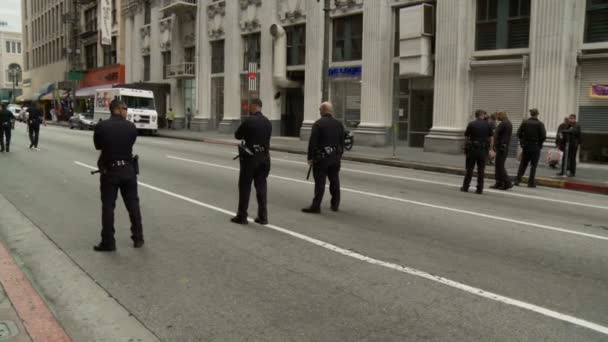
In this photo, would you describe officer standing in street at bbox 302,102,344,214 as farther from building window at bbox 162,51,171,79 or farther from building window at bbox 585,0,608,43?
building window at bbox 162,51,171,79

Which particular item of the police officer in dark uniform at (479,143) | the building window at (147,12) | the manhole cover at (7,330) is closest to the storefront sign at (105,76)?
the building window at (147,12)

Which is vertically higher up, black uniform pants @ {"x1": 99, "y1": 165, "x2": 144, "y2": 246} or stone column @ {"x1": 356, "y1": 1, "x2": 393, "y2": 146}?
stone column @ {"x1": 356, "y1": 1, "x2": 393, "y2": 146}

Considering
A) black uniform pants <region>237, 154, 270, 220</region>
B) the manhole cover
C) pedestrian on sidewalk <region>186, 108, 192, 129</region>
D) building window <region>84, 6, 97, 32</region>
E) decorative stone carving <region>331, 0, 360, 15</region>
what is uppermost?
building window <region>84, 6, 97, 32</region>

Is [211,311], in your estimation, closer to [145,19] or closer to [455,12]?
[455,12]

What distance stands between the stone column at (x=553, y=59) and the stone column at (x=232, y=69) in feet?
61.8

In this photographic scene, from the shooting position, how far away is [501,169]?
12.7 metres

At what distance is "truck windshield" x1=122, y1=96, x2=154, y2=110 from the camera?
32.5 metres

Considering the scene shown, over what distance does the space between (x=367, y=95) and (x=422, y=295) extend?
19.6 m

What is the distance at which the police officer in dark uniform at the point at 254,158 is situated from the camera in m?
7.96

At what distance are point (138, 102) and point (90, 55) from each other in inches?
1133

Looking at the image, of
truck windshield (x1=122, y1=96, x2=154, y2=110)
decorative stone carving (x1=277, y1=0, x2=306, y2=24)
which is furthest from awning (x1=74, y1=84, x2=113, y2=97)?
decorative stone carving (x1=277, y1=0, x2=306, y2=24)

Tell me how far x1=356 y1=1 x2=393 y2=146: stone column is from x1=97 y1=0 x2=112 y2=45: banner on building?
1277 inches

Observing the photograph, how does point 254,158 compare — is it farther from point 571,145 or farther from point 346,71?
point 346,71

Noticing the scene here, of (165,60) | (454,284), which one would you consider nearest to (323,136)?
(454,284)
